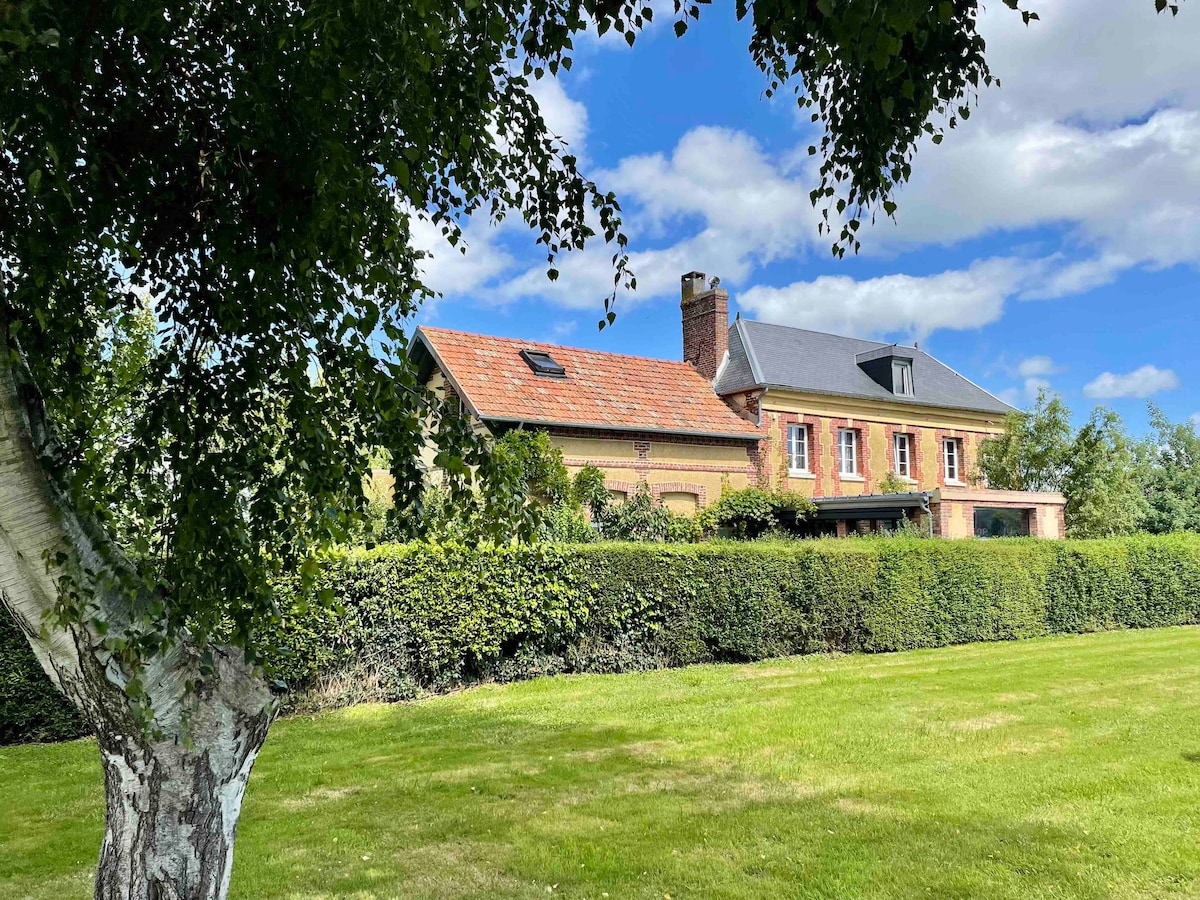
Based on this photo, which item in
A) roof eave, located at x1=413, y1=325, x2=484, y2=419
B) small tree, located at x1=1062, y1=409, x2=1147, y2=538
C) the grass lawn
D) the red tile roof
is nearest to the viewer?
the grass lawn

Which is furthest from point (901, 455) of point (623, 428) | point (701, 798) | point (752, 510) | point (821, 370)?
point (701, 798)

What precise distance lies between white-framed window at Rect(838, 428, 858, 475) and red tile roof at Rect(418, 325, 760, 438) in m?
4.14

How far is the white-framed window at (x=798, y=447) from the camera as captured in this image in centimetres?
2259

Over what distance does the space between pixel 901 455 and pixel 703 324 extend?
23.8ft

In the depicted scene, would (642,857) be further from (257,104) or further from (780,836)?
(257,104)

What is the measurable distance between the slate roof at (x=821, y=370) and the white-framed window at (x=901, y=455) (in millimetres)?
1124

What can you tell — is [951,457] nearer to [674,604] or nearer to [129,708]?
[674,604]

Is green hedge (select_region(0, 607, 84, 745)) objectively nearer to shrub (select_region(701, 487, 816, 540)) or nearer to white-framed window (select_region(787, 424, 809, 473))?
shrub (select_region(701, 487, 816, 540))

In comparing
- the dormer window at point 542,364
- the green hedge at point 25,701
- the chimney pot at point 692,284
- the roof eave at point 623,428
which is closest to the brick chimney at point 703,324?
the chimney pot at point 692,284

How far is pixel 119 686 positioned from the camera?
2650 millimetres

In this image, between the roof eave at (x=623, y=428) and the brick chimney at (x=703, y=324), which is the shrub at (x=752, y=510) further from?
→ the brick chimney at (x=703, y=324)

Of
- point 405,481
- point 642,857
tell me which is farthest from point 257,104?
point 642,857

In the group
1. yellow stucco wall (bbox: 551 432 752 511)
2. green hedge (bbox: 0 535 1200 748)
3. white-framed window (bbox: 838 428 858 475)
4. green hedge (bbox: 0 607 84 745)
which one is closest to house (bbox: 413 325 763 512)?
yellow stucco wall (bbox: 551 432 752 511)

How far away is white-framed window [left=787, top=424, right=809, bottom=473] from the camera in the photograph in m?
22.6
